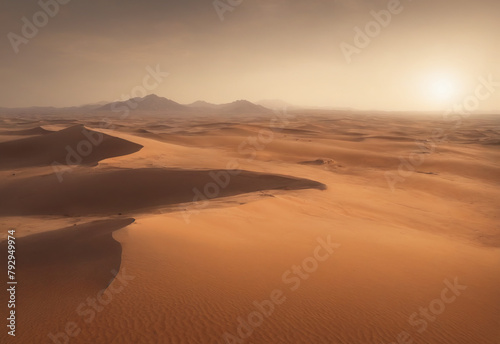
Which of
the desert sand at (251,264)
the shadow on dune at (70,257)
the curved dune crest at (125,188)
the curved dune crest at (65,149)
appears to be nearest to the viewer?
the desert sand at (251,264)

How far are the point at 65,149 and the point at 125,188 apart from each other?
1112 cm

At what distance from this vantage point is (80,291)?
3.78 metres

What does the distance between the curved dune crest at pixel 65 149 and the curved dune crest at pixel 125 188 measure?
17.9 ft

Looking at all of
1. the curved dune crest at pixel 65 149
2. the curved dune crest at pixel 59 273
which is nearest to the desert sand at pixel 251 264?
the curved dune crest at pixel 59 273

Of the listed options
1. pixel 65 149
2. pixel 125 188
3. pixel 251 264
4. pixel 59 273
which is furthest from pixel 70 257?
pixel 65 149

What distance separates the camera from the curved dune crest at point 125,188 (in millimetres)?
10055

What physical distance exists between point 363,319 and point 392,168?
1597cm

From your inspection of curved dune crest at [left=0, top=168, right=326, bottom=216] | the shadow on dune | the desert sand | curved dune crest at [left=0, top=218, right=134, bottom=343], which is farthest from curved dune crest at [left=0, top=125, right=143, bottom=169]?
curved dune crest at [left=0, top=218, right=134, bottom=343]

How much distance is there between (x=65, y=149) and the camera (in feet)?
62.2

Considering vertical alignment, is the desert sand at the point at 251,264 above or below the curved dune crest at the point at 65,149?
above

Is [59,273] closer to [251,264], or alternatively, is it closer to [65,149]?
[251,264]

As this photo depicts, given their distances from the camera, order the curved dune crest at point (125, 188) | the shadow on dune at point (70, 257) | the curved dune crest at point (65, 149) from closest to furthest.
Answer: the shadow on dune at point (70, 257) → the curved dune crest at point (125, 188) → the curved dune crest at point (65, 149)

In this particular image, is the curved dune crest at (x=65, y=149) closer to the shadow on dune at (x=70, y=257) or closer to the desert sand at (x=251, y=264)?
the desert sand at (x=251, y=264)

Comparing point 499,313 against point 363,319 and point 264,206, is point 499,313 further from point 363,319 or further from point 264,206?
point 264,206
